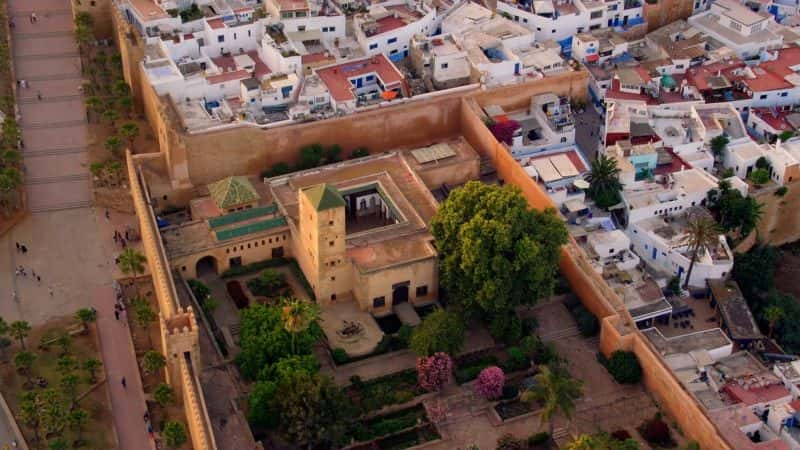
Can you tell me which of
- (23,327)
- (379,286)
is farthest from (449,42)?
(23,327)

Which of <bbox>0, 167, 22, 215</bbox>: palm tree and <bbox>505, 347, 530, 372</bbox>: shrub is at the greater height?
<bbox>0, 167, 22, 215</bbox>: palm tree

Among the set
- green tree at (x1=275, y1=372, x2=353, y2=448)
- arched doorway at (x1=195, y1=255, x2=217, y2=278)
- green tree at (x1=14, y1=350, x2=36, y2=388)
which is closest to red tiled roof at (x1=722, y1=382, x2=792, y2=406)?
green tree at (x1=275, y1=372, x2=353, y2=448)

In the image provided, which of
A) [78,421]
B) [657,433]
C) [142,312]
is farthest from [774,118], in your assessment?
[78,421]

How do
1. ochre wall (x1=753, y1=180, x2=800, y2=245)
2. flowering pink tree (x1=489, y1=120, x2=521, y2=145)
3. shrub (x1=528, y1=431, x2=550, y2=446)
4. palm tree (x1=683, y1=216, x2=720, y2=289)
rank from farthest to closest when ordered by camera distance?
flowering pink tree (x1=489, y1=120, x2=521, y2=145)
ochre wall (x1=753, y1=180, x2=800, y2=245)
palm tree (x1=683, y1=216, x2=720, y2=289)
shrub (x1=528, y1=431, x2=550, y2=446)

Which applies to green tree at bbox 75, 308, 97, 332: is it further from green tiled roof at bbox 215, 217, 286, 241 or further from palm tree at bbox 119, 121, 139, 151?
palm tree at bbox 119, 121, 139, 151

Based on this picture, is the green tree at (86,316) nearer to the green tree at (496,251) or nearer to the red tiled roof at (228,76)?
the red tiled roof at (228,76)

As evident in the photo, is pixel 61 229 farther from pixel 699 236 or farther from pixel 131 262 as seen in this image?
pixel 699 236
